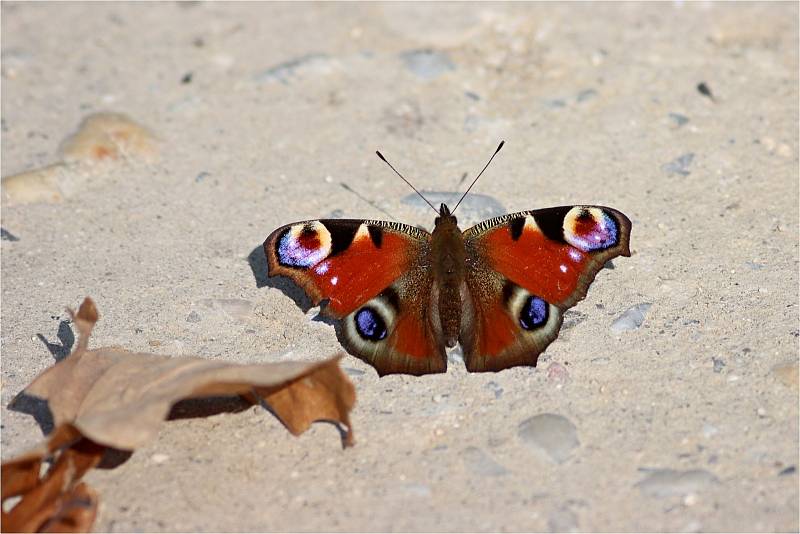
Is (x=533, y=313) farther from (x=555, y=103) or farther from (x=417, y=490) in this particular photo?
(x=555, y=103)

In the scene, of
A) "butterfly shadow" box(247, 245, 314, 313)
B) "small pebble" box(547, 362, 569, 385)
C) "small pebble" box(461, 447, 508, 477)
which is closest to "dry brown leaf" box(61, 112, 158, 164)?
"butterfly shadow" box(247, 245, 314, 313)

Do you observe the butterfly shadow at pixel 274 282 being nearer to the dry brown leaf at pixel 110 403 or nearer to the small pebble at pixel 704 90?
the dry brown leaf at pixel 110 403

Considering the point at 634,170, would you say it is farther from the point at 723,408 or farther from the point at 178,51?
the point at 178,51

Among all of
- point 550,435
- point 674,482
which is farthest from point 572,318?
point 674,482

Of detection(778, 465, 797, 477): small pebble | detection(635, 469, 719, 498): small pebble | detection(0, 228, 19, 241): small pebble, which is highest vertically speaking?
detection(778, 465, 797, 477): small pebble

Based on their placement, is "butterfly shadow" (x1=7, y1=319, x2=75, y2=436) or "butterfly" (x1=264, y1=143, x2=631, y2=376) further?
"butterfly" (x1=264, y1=143, x2=631, y2=376)

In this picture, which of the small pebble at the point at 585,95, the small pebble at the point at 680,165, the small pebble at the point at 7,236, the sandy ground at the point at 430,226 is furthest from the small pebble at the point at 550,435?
the small pebble at the point at 7,236

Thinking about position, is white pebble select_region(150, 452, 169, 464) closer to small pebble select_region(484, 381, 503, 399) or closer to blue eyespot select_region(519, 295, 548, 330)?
small pebble select_region(484, 381, 503, 399)
